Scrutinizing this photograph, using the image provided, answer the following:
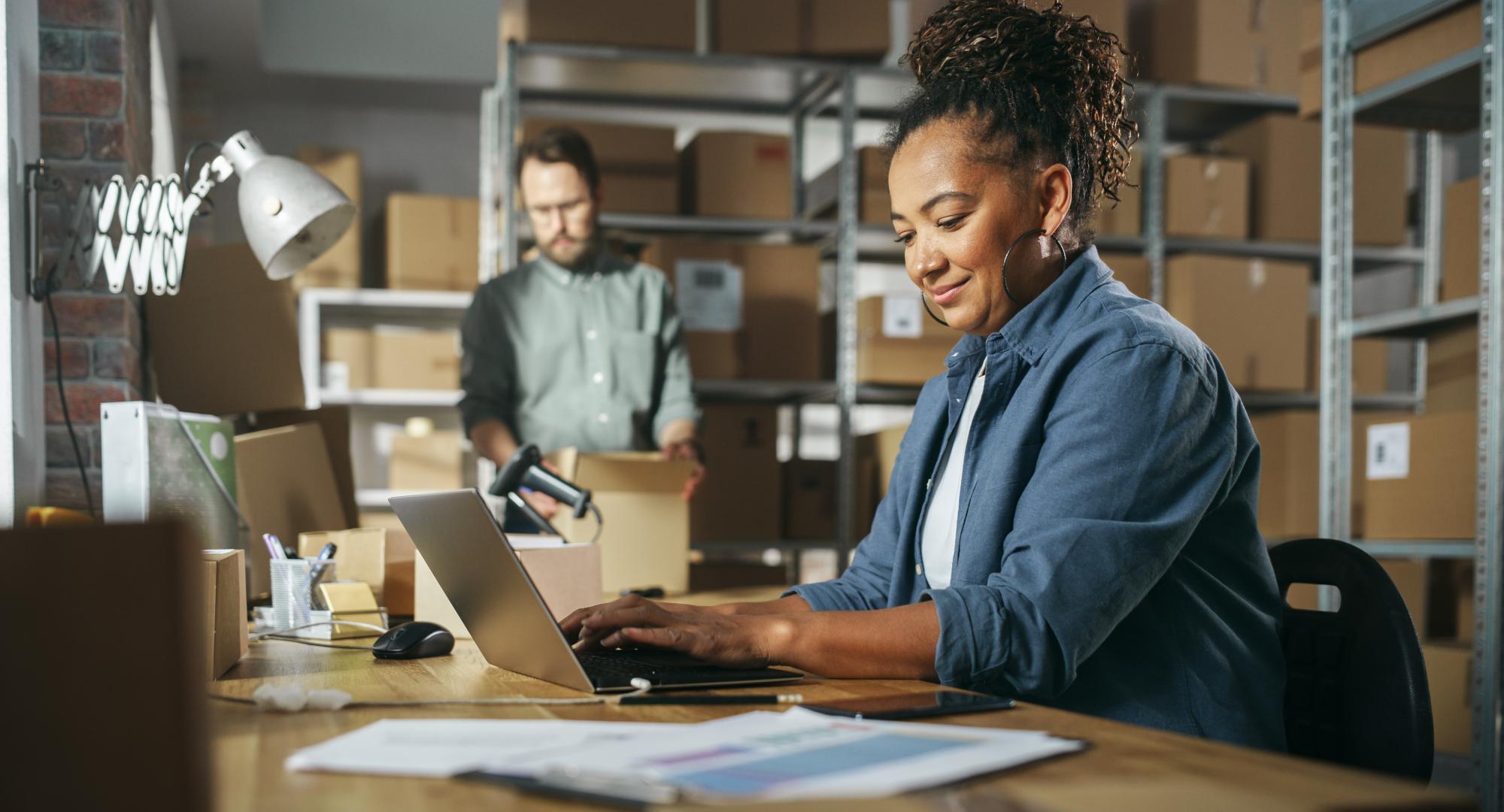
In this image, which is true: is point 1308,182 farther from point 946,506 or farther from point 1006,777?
point 1006,777

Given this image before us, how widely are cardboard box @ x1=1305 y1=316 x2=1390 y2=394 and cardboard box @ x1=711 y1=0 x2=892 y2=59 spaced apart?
1.68 m

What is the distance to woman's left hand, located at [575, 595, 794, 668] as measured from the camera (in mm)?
1043

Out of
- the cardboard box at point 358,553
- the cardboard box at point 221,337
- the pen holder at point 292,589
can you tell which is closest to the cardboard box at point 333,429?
the cardboard box at point 221,337

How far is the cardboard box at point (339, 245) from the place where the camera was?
15.5 feet

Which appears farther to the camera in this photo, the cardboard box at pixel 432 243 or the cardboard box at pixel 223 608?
the cardboard box at pixel 432 243

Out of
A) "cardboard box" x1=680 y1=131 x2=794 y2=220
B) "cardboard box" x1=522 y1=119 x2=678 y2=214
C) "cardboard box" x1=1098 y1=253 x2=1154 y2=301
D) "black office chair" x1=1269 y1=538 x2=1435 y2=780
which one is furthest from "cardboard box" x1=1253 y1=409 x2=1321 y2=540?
"black office chair" x1=1269 y1=538 x2=1435 y2=780

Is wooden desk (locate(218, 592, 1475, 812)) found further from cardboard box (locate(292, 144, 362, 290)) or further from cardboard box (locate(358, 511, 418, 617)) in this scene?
Answer: cardboard box (locate(292, 144, 362, 290))

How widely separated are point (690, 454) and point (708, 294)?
3.20ft

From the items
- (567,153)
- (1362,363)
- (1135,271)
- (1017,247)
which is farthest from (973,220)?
(1362,363)

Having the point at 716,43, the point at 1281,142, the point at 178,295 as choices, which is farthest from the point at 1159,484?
the point at 1281,142

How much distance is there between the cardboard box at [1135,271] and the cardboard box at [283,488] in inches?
98.1

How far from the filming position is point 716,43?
3646mm

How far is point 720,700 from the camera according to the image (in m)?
0.90

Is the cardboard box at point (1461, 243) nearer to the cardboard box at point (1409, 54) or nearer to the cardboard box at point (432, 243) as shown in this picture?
the cardboard box at point (1409, 54)
